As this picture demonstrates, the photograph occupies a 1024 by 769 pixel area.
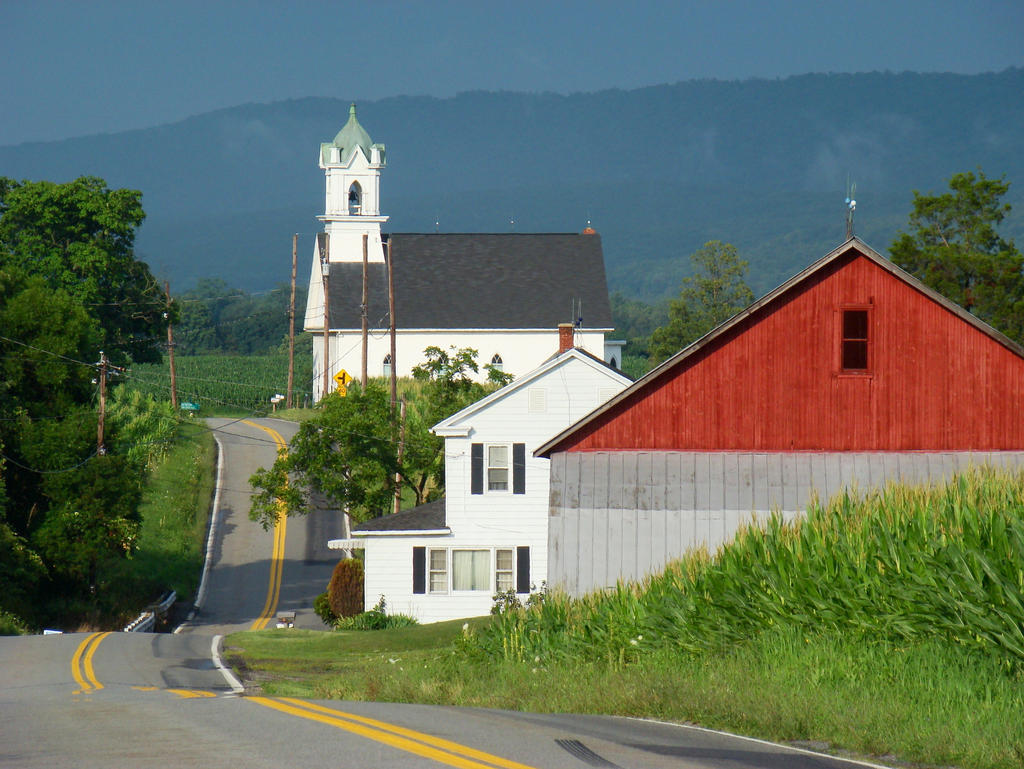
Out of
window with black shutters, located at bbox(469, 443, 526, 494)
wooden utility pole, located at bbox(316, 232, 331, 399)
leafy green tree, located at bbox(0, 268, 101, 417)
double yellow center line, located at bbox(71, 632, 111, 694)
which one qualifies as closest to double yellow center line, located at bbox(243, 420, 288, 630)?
leafy green tree, located at bbox(0, 268, 101, 417)

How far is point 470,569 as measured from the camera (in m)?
41.2

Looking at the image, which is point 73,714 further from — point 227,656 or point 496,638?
point 227,656

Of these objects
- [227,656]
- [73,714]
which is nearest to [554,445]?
[227,656]

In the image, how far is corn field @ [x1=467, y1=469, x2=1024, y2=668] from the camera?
14.8 m

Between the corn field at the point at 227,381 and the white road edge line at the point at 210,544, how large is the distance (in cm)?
1621

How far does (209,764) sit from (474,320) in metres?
73.3

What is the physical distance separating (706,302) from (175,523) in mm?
54613

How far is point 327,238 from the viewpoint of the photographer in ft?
298

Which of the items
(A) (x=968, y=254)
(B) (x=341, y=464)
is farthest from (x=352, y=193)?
(B) (x=341, y=464)

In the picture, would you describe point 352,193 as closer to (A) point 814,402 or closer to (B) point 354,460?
(B) point 354,460

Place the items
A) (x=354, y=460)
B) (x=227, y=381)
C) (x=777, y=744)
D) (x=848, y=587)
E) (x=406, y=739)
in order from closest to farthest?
(x=406, y=739), (x=777, y=744), (x=848, y=587), (x=354, y=460), (x=227, y=381)

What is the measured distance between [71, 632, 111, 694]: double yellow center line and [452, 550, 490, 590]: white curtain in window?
10.5 meters

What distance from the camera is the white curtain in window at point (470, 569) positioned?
41.2 m

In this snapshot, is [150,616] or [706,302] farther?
[706,302]
